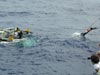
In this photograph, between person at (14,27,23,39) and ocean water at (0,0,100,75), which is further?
person at (14,27,23,39)

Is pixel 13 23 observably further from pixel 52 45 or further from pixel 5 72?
pixel 5 72

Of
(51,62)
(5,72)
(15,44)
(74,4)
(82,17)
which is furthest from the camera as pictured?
(74,4)

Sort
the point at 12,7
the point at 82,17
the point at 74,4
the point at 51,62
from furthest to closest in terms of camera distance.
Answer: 1. the point at 74,4
2. the point at 12,7
3. the point at 82,17
4. the point at 51,62

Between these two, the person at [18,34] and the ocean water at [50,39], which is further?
the person at [18,34]

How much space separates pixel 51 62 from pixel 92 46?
9361 mm

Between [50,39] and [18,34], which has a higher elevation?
[18,34]

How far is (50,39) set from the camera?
1906 inches

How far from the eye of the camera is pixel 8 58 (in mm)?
38531

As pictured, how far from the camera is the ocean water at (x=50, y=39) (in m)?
36.1

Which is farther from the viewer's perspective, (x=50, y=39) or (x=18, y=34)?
(x=50, y=39)

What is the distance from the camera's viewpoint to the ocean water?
36.1 meters

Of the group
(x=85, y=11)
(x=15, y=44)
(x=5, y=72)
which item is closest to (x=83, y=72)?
(x=5, y=72)

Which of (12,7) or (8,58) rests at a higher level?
(12,7)

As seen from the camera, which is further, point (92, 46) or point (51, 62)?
point (92, 46)
